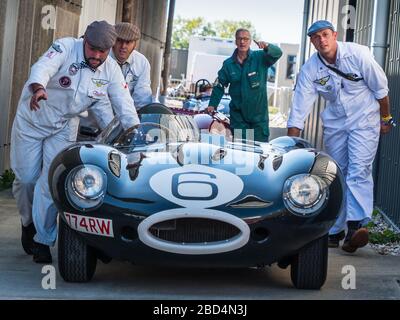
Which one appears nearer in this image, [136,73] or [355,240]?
[355,240]

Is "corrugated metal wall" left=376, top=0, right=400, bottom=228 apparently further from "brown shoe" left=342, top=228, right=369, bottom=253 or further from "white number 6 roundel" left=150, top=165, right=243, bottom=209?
"white number 6 roundel" left=150, top=165, right=243, bottom=209

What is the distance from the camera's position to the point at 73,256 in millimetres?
5949

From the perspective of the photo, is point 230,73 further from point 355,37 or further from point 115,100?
point 115,100

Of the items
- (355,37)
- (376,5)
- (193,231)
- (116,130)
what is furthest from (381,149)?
(193,231)

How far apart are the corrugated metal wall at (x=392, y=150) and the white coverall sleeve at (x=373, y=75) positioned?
181 cm

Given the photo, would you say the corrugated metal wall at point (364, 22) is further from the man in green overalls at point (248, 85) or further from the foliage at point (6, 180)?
the foliage at point (6, 180)

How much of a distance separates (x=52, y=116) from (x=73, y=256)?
1179 mm

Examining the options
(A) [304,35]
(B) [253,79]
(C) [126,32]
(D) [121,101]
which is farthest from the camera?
(A) [304,35]

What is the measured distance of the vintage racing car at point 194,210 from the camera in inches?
221

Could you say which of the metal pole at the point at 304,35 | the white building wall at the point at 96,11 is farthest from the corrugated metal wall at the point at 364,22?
the metal pole at the point at 304,35

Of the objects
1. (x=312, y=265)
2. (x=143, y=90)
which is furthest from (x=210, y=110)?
(x=312, y=265)

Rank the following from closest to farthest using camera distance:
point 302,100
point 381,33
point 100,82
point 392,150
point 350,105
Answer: point 100,82 → point 350,105 → point 302,100 → point 392,150 → point 381,33

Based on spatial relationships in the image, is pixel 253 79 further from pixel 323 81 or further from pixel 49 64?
pixel 49 64

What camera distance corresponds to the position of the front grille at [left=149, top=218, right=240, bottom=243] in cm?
562
